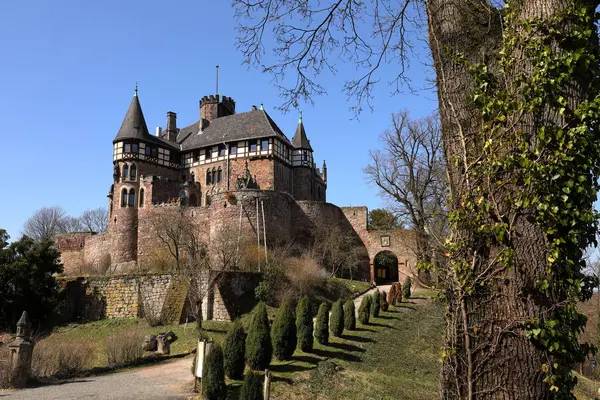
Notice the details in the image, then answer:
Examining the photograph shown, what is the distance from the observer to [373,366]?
1491cm

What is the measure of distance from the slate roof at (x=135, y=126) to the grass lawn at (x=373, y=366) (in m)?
28.6

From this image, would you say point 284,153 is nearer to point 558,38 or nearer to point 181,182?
point 181,182

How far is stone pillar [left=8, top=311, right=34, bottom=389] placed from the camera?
12.2 m

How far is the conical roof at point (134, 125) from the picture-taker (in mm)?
41938

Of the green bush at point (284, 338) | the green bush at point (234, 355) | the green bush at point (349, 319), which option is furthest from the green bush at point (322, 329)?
the green bush at point (234, 355)

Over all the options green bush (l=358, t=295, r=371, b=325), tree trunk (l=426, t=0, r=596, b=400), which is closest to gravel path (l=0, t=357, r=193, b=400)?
green bush (l=358, t=295, r=371, b=325)

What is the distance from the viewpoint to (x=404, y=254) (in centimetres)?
3606

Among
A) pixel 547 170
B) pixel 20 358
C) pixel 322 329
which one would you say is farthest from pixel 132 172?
pixel 547 170

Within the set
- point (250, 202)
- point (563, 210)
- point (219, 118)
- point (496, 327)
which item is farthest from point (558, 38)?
point (219, 118)

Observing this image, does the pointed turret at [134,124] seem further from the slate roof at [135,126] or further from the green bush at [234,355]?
the green bush at [234,355]

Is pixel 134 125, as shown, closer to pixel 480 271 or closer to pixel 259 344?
pixel 259 344

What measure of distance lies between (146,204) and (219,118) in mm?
12408

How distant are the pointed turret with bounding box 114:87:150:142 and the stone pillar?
3110 centimetres

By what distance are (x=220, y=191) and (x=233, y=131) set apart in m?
7.66
